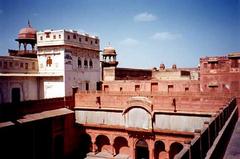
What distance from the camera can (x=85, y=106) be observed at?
990 inches

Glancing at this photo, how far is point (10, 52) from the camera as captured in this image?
28484mm

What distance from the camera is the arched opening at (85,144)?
25.1 m

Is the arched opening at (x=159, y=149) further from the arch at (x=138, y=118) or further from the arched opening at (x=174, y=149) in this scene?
the arch at (x=138, y=118)

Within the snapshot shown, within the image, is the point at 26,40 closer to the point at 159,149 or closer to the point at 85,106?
the point at 85,106

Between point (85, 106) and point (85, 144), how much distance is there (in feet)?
13.3

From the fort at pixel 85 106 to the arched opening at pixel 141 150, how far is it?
0.31 ft

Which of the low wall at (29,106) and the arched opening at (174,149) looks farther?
the arched opening at (174,149)

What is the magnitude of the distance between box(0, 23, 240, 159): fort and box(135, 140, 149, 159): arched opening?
0.09m

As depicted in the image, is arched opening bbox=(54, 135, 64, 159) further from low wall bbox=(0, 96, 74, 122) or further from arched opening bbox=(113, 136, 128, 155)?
arched opening bbox=(113, 136, 128, 155)

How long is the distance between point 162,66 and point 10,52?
111 ft

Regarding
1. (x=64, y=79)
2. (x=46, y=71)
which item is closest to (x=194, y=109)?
(x=64, y=79)

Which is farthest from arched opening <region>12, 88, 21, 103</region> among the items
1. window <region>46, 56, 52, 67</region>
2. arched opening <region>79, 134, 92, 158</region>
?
arched opening <region>79, 134, 92, 158</region>

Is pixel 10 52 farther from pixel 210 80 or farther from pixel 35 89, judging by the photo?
pixel 210 80

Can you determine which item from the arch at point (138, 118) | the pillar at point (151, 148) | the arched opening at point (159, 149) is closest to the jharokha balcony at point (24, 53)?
the arch at point (138, 118)
